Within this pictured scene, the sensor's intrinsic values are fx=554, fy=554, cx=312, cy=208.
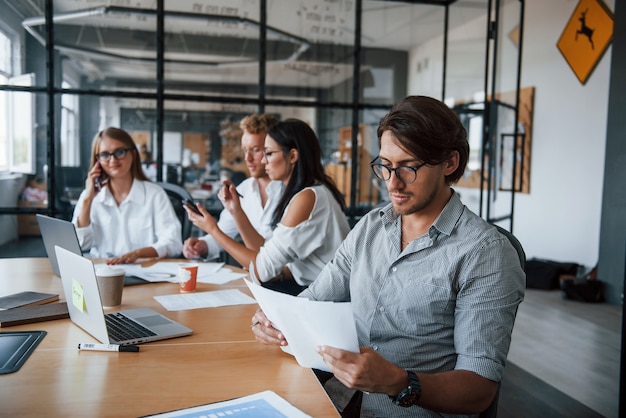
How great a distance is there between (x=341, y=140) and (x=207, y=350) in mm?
3745

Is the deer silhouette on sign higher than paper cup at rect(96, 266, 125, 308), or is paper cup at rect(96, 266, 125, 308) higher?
the deer silhouette on sign

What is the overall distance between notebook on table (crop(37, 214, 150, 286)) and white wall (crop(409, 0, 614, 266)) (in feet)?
12.5

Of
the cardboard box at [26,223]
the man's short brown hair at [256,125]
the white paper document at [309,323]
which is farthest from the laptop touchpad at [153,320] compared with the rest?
the cardboard box at [26,223]

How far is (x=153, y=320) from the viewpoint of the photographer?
5.15 feet

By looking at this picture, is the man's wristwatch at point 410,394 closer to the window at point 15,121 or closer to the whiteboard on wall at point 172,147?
the whiteboard on wall at point 172,147

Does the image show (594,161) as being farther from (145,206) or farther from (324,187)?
(145,206)

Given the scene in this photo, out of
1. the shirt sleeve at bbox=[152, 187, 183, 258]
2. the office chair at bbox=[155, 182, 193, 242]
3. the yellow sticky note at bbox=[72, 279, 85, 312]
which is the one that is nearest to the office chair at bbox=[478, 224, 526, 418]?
the yellow sticky note at bbox=[72, 279, 85, 312]

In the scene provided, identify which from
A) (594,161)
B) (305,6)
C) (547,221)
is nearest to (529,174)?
(547,221)

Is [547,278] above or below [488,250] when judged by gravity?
below

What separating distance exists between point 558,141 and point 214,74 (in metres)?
3.69

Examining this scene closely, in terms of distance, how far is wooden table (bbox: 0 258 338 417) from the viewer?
1037 millimetres

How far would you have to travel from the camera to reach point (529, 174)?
6375 mm

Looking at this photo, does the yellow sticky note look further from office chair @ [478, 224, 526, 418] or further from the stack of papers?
office chair @ [478, 224, 526, 418]

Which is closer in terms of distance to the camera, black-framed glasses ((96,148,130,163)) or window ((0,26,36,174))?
black-framed glasses ((96,148,130,163))
